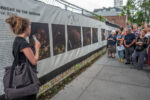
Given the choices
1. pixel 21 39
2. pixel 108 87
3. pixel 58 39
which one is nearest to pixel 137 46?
pixel 108 87

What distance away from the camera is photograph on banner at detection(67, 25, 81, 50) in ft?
15.3

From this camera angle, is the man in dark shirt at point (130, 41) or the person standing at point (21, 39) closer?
the person standing at point (21, 39)

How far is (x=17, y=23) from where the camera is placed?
1566 mm

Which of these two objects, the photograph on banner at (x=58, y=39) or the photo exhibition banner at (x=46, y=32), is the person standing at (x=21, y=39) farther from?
the photograph on banner at (x=58, y=39)

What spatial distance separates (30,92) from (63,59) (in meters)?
2.62

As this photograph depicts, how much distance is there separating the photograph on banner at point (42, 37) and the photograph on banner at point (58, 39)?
0.34 m

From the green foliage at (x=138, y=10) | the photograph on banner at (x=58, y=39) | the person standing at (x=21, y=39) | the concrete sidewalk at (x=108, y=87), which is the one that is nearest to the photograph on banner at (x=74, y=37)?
the photograph on banner at (x=58, y=39)

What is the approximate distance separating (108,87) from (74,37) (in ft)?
7.72

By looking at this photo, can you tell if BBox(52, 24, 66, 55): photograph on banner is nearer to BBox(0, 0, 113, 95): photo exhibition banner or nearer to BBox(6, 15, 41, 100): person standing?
A: BBox(0, 0, 113, 95): photo exhibition banner

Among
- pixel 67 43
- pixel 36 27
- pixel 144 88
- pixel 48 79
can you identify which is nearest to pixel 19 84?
pixel 36 27

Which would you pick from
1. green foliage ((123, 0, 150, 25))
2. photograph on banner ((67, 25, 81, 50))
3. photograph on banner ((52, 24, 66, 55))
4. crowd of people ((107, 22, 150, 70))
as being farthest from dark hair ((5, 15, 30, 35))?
green foliage ((123, 0, 150, 25))

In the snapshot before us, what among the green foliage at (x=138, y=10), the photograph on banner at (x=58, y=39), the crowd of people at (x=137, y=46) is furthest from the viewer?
the green foliage at (x=138, y=10)

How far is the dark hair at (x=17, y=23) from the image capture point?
157 cm

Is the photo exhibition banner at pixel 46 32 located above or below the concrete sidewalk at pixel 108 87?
above
